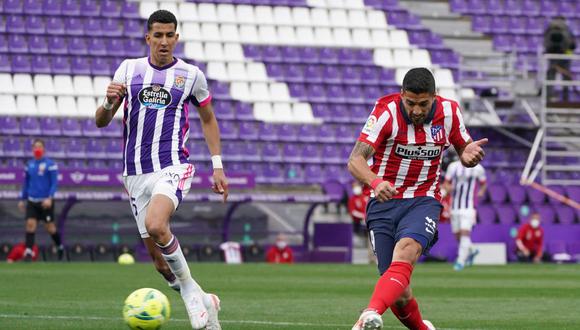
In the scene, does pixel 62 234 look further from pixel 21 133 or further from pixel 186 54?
pixel 186 54

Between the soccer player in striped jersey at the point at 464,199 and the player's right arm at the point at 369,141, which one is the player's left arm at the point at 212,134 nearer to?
the player's right arm at the point at 369,141

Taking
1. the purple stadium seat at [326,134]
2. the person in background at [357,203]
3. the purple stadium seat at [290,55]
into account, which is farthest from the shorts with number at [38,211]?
the purple stadium seat at [290,55]

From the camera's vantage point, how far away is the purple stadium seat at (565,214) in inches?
A: 1097

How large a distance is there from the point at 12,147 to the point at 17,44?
9.96 ft

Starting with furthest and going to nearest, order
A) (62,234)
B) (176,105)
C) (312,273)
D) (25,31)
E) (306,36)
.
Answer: (306,36), (25,31), (62,234), (312,273), (176,105)

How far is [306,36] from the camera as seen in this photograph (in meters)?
30.0

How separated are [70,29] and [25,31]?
1.06 m

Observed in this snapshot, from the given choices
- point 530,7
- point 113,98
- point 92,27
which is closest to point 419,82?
point 113,98

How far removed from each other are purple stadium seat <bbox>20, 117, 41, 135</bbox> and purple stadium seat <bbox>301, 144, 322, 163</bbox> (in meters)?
6.07

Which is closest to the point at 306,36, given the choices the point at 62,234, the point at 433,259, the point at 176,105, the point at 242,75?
the point at 242,75

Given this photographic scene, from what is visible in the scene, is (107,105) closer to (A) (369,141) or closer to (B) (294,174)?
(A) (369,141)

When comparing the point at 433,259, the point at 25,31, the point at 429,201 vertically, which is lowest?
the point at 433,259

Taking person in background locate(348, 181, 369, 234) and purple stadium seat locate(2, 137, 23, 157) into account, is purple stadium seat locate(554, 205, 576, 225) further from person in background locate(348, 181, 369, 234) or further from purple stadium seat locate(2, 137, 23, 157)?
purple stadium seat locate(2, 137, 23, 157)

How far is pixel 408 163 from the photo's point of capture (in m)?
7.89
